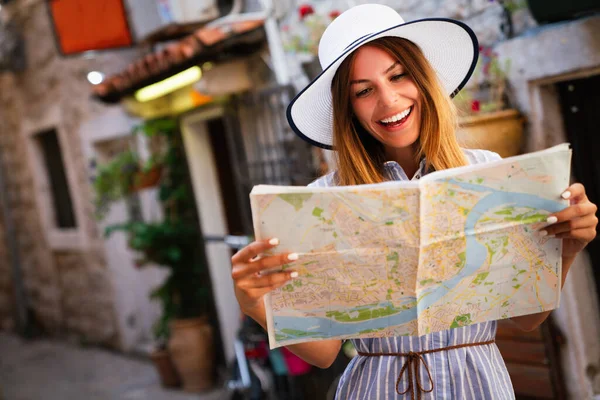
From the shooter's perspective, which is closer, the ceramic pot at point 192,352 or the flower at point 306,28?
the flower at point 306,28

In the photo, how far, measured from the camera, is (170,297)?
21.9 feet

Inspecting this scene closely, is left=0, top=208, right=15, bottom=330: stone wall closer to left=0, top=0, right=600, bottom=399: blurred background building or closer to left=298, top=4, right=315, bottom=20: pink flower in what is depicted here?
left=0, top=0, right=600, bottom=399: blurred background building

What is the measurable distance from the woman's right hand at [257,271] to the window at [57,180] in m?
8.24

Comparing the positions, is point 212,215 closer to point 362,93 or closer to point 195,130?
point 195,130

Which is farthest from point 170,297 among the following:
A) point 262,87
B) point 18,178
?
point 18,178

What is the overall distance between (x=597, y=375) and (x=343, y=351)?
169cm

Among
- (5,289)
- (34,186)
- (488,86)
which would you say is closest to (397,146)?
(488,86)

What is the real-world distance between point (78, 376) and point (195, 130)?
3142mm

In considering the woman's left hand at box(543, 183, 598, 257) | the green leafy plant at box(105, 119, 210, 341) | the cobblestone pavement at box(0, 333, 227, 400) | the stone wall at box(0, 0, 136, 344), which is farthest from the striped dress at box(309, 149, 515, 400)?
the stone wall at box(0, 0, 136, 344)

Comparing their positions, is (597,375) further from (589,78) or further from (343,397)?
(343,397)

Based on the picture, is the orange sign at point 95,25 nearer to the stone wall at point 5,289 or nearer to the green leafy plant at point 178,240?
the green leafy plant at point 178,240

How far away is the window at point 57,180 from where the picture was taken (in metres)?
9.45

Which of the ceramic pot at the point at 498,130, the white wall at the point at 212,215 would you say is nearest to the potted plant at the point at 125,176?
the white wall at the point at 212,215

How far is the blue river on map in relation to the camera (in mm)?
1490
